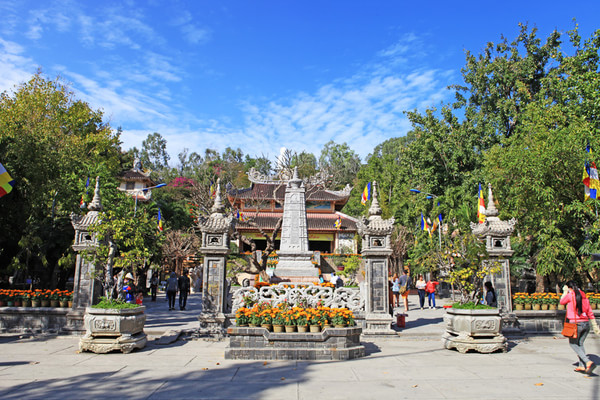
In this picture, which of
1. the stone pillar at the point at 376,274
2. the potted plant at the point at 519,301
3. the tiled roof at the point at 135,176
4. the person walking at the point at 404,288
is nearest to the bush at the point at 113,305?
the stone pillar at the point at 376,274

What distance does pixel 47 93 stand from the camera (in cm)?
2492

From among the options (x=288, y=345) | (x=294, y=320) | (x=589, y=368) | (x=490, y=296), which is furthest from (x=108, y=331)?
(x=490, y=296)

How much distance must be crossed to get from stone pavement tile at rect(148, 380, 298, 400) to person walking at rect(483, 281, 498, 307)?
758 centimetres

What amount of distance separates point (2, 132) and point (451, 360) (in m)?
18.1

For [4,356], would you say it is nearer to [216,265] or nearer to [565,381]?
[216,265]

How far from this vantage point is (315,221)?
4234 cm

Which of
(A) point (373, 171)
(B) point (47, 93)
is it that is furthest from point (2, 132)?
(A) point (373, 171)

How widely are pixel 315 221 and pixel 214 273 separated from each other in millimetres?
30657

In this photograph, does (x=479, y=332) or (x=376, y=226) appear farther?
(x=376, y=226)

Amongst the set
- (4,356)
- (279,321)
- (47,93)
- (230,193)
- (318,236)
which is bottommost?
(4,356)

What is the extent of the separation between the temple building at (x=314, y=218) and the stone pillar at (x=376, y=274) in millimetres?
26293

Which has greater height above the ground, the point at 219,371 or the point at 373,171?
the point at 373,171

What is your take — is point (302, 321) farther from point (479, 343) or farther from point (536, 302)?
point (536, 302)

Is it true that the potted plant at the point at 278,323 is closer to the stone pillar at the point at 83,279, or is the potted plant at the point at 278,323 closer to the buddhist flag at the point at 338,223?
the stone pillar at the point at 83,279
